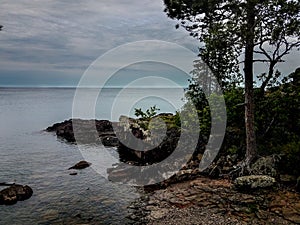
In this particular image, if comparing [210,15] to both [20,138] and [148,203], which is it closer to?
[148,203]

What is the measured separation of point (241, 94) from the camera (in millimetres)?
25047

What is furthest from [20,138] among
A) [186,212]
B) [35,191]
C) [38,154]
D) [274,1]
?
[274,1]

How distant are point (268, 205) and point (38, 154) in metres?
27.2

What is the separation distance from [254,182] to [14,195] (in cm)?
1500

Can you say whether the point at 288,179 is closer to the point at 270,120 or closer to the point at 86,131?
the point at 270,120

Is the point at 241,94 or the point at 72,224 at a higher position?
the point at 241,94

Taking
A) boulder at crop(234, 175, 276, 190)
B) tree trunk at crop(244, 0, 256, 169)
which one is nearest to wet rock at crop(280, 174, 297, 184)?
boulder at crop(234, 175, 276, 190)

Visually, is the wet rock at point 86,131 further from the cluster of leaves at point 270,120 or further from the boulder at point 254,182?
the boulder at point 254,182

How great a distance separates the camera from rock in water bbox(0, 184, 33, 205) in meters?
19.1

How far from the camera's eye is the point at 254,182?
17969 mm

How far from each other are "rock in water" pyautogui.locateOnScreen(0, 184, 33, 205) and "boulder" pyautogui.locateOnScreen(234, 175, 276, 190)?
44.4ft

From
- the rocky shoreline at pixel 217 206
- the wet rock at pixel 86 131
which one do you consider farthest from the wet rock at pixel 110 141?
the rocky shoreline at pixel 217 206

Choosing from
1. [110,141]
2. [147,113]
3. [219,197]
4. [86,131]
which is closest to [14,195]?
[219,197]

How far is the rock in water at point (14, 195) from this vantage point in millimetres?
19078
